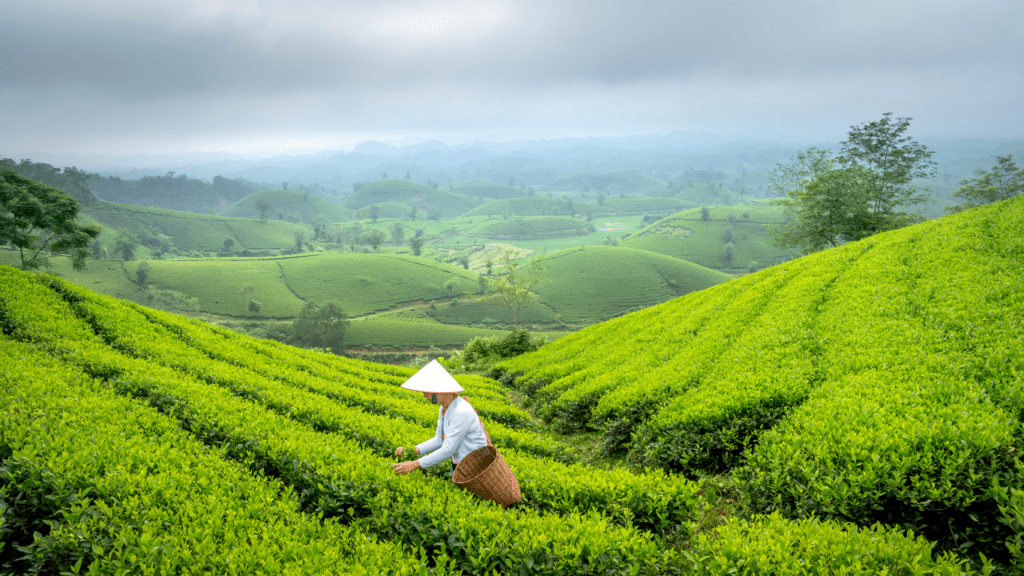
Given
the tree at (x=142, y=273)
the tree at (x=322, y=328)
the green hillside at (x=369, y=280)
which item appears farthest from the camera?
the green hillside at (x=369, y=280)

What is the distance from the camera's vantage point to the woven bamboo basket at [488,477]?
259 inches

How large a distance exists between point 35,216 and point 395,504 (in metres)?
55.5

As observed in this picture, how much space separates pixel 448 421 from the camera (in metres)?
6.60

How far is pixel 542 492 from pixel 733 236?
200139 mm

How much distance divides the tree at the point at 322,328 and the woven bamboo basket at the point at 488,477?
296 feet

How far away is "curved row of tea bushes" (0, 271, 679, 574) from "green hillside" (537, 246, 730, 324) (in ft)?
367

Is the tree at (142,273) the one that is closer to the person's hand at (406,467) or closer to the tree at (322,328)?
the tree at (322,328)

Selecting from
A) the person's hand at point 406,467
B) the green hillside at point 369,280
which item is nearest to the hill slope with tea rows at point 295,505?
the person's hand at point 406,467

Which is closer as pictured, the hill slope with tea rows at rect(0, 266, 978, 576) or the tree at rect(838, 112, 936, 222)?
the hill slope with tea rows at rect(0, 266, 978, 576)

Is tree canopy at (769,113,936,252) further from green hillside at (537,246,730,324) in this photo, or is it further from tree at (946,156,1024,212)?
green hillside at (537,246,730,324)

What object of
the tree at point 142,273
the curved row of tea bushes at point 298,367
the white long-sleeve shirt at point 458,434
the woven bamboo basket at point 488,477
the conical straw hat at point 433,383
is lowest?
the tree at point 142,273

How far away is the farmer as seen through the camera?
644cm

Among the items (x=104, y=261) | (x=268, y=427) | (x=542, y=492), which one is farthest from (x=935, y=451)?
(x=104, y=261)

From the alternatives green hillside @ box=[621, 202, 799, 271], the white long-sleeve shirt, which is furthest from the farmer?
green hillside @ box=[621, 202, 799, 271]
